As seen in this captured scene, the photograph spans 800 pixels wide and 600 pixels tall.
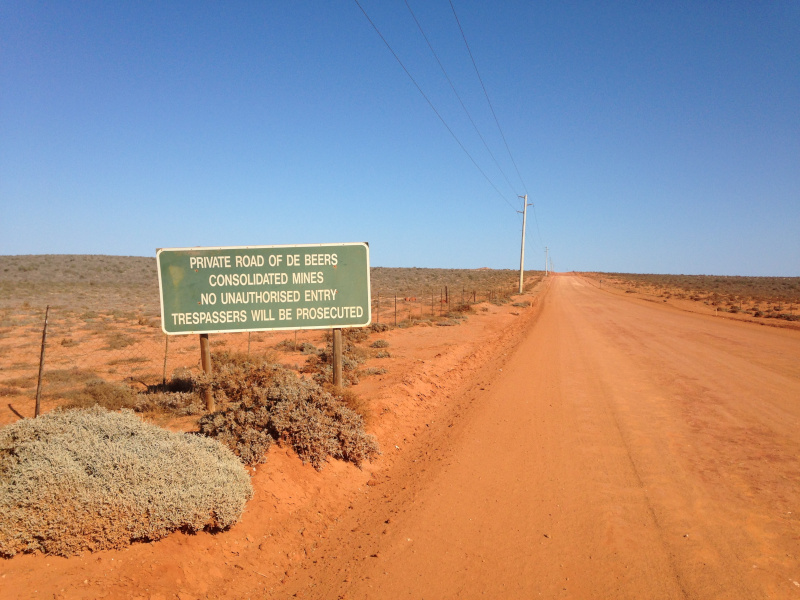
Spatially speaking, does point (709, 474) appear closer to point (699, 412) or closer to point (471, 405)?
point (699, 412)

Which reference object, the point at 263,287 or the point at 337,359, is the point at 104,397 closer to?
the point at 263,287

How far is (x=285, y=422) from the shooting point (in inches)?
217

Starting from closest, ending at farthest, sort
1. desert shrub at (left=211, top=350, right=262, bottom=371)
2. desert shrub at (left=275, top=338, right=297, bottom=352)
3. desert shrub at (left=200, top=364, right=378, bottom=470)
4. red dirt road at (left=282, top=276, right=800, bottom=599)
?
red dirt road at (left=282, top=276, right=800, bottom=599) → desert shrub at (left=200, top=364, right=378, bottom=470) → desert shrub at (left=211, top=350, right=262, bottom=371) → desert shrub at (left=275, top=338, right=297, bottom=352)

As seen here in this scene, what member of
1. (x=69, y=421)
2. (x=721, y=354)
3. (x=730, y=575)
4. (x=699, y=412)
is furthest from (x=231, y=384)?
(x=721, y=354)

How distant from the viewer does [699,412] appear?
7.91m

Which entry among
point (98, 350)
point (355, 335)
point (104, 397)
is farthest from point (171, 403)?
point (98, 350)

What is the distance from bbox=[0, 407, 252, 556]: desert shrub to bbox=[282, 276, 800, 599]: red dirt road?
1.05 meters

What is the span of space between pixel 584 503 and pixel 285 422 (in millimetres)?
3528

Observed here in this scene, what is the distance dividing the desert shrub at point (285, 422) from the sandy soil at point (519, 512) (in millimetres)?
260

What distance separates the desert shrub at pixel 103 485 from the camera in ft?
11.5

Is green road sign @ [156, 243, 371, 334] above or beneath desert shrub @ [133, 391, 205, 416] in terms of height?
above

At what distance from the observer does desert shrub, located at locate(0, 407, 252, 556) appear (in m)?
3.50

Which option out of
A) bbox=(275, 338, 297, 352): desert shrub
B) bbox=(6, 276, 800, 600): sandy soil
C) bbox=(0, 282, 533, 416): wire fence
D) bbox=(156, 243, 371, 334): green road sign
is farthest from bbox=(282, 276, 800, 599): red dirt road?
bbox=(275, 338, 297, 352): desert shrub

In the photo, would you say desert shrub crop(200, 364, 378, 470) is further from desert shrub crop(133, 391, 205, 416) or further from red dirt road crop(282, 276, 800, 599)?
desert shrub crop(133, 391, 205, 416)
